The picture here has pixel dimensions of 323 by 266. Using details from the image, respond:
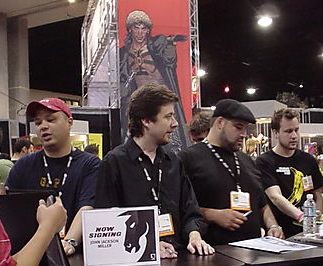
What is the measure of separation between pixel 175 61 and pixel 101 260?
3.98 metres

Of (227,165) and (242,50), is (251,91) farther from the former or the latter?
(227,165)

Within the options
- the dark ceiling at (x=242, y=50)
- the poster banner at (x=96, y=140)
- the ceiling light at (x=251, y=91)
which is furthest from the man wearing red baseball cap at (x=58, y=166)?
the ceiling light at (x=251, y=91)

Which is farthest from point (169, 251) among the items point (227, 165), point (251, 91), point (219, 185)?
point (251, 91)

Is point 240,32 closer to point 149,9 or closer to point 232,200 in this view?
point 149,9

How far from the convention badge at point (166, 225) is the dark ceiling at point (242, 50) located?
26.0 ft

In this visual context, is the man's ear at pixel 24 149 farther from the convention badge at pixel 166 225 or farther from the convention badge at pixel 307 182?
the convention badge at pixel 166 225

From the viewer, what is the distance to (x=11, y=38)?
1115 centimetres

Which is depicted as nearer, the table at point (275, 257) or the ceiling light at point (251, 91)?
the table at point (275, 257)

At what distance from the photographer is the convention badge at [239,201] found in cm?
258

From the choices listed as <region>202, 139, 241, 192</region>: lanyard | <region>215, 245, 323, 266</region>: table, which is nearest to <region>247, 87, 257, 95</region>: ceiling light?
<region>202, 139, 241, 192</region>: lanyard

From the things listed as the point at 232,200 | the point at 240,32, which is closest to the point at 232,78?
the point at 240,32

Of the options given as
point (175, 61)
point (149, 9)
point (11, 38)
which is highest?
point (11, 38)

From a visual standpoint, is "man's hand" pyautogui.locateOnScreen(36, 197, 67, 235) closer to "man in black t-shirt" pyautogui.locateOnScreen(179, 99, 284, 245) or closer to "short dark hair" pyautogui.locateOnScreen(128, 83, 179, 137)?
"short dark hair" pyautogui.locateOnScreen(128, 83, 179, 137)

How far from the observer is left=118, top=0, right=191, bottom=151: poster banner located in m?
5.57
